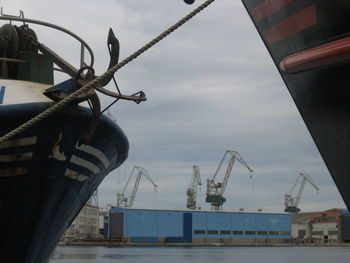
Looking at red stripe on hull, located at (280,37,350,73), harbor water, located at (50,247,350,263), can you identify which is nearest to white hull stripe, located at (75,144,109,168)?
red stripe on hull, located at (280,37,350,73)

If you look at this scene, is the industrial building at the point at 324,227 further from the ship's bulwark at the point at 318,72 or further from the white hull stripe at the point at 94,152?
the ship's bulwark at the point at 318,72

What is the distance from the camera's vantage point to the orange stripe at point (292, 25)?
4438 mm

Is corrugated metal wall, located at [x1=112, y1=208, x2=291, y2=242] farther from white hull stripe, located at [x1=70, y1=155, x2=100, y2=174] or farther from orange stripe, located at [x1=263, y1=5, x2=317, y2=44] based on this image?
orange stripe, located at [x1=263, y1=5, x2=317, y2=44]

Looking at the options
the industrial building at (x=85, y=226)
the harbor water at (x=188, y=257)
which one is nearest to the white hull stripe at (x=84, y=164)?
the harbor water at (x=188, y=257)

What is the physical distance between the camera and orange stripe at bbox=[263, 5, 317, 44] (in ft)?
14.6

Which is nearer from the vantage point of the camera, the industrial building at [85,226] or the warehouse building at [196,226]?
the warehouse building at [196,226]

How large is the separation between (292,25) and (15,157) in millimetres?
4845

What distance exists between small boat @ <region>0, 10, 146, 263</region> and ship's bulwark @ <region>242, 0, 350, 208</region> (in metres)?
2.87

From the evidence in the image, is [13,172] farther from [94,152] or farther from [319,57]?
[319,57]

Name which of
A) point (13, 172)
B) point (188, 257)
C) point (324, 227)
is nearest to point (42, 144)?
point (13, 172)

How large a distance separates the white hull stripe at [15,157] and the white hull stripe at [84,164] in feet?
2.60

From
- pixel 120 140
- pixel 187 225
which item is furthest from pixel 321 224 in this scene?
pixel 120 140

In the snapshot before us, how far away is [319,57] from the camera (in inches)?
168

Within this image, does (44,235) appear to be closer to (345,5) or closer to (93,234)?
(345,5)
